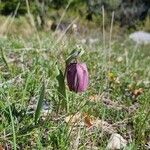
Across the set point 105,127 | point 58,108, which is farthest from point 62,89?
point 105,127

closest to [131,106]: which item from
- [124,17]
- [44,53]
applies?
[44,53]

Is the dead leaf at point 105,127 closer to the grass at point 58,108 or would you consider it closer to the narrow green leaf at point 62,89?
the grass at point 58,108

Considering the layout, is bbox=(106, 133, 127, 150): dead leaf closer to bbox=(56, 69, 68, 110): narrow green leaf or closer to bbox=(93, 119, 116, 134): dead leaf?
bbox=(93, 119, 116, 134): dead leaf

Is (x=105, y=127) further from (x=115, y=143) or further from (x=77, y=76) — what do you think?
(x=77, y=76)

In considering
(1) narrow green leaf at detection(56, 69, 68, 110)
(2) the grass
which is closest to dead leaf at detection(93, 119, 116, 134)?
(2) the grass

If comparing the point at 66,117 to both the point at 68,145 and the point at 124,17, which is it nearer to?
the point at 68,145

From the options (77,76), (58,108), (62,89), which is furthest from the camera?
(58,108)

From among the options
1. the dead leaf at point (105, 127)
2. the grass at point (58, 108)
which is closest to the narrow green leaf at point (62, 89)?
the grass at point (58, 108)

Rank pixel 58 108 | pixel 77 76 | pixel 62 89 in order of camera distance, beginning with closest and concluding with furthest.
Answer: pixel 77 76, pixel 62 89, pixel 58 108

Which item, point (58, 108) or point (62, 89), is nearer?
point (62, 89)
